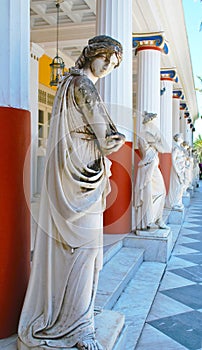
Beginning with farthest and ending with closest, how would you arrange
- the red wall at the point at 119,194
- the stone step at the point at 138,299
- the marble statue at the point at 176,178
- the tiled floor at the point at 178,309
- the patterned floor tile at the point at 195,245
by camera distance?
the marble statue at the point at 176,178, the patterned floor tile at the point at 195,245, the red wall at the point at 119,194, the stone step at the point at 138,299, the tiled floor at the point at 178,309

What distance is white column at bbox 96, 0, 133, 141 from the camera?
4797 millimetres

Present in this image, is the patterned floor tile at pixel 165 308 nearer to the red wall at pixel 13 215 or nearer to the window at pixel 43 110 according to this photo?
the red wall at pixel 13 215

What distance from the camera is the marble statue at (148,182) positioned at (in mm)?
5094

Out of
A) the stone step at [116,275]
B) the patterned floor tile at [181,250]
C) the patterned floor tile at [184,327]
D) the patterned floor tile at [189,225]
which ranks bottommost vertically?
the patterned floor tile at [184,327]

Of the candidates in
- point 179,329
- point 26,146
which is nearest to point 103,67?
point 26,146

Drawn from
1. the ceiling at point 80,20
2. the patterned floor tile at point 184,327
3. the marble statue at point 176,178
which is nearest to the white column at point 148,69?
the ceiling at point 80,20

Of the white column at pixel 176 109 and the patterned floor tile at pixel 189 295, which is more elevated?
the white column at pixel 176 109

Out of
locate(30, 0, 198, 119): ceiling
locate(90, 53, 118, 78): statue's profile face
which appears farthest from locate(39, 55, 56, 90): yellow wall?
locate(90, 53, 118, 78): statue's profile face

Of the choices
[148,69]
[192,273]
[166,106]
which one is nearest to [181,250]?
[192,273]

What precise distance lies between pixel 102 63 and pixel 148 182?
3.25 m

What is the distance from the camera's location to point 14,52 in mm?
2191

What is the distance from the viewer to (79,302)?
2.03 m

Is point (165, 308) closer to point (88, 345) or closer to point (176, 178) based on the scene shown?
point (88, 345)

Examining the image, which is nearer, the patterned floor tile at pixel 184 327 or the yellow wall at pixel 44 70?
the patterned floor tile at pixel 184 327
